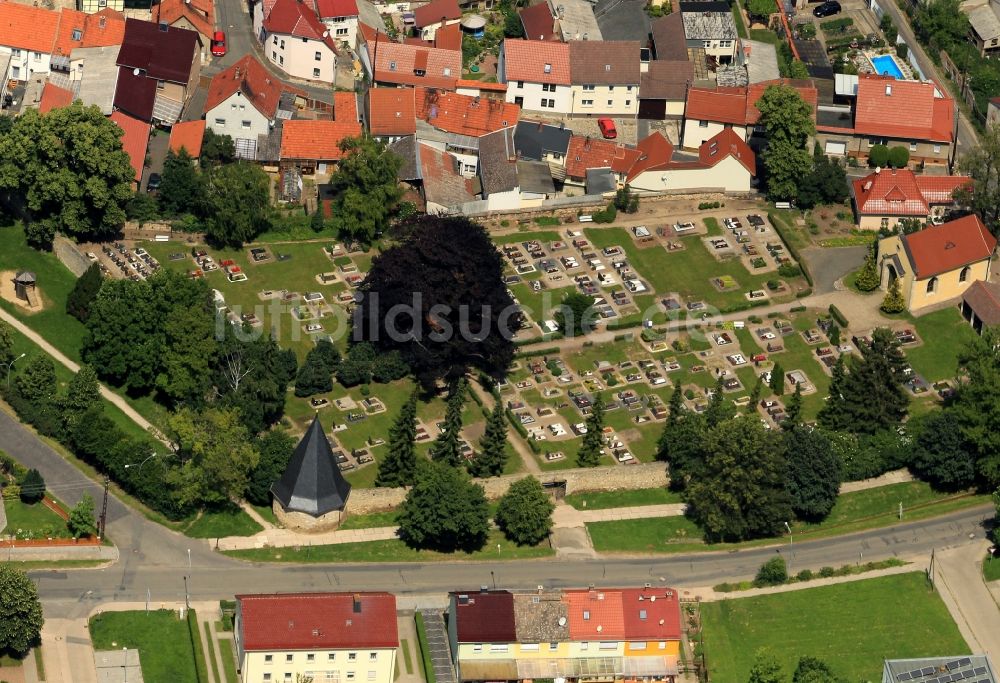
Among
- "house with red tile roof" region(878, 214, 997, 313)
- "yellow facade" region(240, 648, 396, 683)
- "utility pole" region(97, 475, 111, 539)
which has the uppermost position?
"house with red tile roof" region(878, 214, 997, 313)

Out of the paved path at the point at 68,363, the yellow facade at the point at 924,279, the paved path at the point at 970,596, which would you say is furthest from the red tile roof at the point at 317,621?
the yellow facade at the point at 924,279

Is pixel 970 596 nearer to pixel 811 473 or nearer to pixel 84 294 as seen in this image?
pixel 811 473

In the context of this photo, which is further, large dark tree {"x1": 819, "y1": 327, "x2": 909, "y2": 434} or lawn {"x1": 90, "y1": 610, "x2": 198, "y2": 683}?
large dark tree {"x1": 819, "y1": 327, "x2": 909, "y2": 434}

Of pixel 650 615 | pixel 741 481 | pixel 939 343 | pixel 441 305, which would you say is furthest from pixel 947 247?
pixel 650 615

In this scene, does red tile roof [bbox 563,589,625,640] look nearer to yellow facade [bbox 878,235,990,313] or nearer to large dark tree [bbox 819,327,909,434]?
large dark tree [bbox 819,327,909,434]

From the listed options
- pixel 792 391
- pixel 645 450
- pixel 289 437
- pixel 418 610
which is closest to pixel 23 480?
pixel 289 437

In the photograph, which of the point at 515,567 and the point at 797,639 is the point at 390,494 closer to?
the point at 515,567

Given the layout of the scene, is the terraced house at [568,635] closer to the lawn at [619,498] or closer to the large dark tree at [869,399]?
the lawn at [619,498]

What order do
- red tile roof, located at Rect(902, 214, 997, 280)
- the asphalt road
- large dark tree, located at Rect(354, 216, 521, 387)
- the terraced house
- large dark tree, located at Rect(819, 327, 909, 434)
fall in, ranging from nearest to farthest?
the terraced house → the asphalt road → large dark tree, located at Rect(819, 327, 909, 434) → large dark tree, located at Rect(354, 216, 521, 387) → red tile roof, located at Rect(902, 214, 997, 280)

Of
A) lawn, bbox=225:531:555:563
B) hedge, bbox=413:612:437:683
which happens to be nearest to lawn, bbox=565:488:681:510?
lawn, bbox=225:531:555:563
